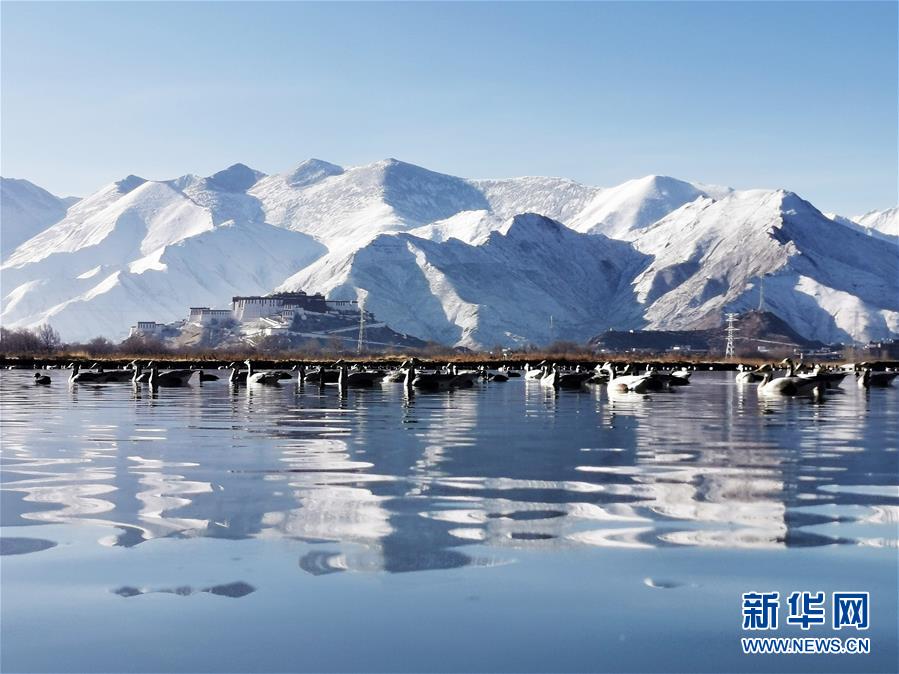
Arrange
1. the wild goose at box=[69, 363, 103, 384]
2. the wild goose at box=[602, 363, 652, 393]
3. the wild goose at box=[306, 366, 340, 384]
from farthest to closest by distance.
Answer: the wild goose at box=[69, 363, 103, 384]
the wild goose at box=[306, 366, 340, 384]
the wild goose at box=[602, 363, 652, 393]

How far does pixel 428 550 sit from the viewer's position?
16.5 meters

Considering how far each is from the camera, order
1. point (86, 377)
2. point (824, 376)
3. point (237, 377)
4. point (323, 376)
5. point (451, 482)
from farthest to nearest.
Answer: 1. point (86, 377)
2. point (237, 377)
3. point (323, 376)
4. point (824, 376)
5. point (451, 482)

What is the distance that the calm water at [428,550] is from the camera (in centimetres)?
1211

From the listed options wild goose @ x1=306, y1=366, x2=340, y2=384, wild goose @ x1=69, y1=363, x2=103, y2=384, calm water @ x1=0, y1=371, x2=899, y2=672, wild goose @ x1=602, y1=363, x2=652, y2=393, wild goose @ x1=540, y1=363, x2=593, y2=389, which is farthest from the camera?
wild goose @ x1=69, y1=363, x2=103, y2=384

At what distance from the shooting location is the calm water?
1211 centimetres

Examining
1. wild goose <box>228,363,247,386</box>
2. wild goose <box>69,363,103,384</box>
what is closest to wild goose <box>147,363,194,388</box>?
wild goose <box>228,363,247,386</box>

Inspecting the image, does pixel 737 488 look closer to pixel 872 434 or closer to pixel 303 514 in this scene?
pixel 303 514

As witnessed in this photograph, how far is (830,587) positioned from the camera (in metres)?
14.2

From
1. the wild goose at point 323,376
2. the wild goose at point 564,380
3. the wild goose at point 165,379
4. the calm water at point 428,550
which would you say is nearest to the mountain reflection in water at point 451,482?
the calm water at point 428,550

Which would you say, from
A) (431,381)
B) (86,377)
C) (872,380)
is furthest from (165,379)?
(872,380)

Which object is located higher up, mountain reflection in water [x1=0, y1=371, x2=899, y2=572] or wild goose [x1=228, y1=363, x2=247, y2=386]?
wild goose [x1=228, y1=363, x2=247, y2=386]

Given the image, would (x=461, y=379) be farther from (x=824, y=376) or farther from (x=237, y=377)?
(x=824, y=376)

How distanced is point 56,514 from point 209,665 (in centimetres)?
900

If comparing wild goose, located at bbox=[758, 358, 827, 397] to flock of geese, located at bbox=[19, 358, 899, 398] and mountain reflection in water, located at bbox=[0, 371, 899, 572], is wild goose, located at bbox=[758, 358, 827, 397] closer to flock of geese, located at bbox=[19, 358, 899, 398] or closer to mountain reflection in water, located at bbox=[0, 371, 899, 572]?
flock of geese, located at bbox=[19, 358, 899, 398]
